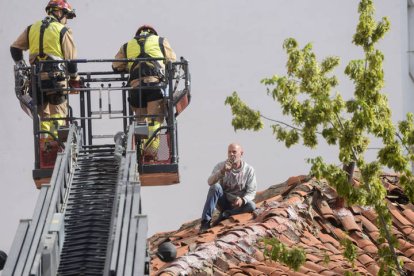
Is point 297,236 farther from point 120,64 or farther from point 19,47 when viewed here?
point 19,47

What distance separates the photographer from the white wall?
115 feet

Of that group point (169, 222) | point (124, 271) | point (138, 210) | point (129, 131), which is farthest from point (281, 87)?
point (169, 222)

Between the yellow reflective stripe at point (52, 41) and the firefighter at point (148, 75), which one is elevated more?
the yellow reflective stripe at point (52, 41)

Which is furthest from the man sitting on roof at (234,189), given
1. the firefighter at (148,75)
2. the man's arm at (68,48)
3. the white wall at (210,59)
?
the white wall at (210,59)

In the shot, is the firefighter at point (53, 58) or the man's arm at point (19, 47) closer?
the firefighter at point (53, 58)

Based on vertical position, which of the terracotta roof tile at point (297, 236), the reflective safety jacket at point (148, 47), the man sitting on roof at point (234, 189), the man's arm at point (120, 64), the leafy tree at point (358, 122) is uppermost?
the reflective safety jacket at point (148, 47)

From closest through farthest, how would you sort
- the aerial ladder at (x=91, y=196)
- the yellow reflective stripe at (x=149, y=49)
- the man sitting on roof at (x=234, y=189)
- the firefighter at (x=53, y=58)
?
the aerial ladder at (x=91, y=196), the firefighter at (x=53, y=58), the yellow reflective stripe at (x=149, y=49), the man sitting on roof at (x=234, y=189)

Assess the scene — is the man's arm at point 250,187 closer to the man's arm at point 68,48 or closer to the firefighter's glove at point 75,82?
the firefighter's glove at point 75,82

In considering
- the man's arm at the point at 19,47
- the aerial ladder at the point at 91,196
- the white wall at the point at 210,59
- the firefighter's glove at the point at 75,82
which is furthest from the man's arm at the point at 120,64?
the white wall at the point at 210,59

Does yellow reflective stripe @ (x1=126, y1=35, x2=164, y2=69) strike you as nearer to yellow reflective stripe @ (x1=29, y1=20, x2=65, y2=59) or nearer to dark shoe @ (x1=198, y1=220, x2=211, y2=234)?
yellow reflective stripe @ (x1=29, y1=20, x2=65, y2=59)

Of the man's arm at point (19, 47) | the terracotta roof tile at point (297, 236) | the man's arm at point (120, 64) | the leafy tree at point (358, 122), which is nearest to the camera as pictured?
the leafy tree at point (358, 122)

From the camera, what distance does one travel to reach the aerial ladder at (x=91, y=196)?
14.0 m

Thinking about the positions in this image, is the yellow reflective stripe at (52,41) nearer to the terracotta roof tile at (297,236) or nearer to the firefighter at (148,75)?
the firefighter at (148,75)

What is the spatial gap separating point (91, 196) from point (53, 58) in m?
3.40
